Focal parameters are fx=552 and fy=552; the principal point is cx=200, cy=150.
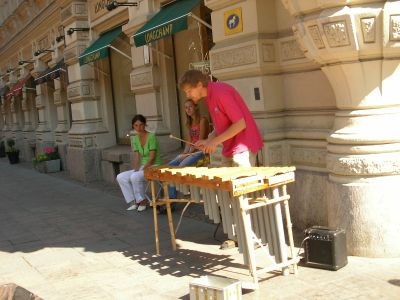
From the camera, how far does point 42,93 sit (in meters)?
17.6

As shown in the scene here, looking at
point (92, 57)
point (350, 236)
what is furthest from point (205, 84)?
point (92, 57)

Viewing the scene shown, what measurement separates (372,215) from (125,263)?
249 centimetres

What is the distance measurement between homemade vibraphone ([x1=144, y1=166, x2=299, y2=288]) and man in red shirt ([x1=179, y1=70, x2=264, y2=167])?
0.34 metres

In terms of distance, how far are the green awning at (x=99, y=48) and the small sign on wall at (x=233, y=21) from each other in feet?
14.8

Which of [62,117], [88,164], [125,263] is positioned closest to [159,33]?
[125,263]

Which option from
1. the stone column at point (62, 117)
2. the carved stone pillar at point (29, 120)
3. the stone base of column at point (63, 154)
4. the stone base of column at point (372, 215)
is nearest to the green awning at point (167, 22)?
the stone base of column at point (372, 215)

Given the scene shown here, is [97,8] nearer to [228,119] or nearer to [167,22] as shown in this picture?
[167,22]

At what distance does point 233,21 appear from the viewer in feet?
21.7

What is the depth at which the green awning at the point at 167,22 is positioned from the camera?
7.70 metres

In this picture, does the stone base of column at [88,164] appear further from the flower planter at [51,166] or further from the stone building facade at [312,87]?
the flower planter at [51,166]

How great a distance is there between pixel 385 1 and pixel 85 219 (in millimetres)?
5288

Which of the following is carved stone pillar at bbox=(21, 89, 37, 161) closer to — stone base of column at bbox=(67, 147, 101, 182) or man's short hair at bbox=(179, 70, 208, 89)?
stone base of column at bbox=(67, 147, 101, 182)

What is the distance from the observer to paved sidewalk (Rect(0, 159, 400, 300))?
14.7 ft

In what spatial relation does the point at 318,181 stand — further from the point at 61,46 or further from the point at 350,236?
the point at 61,46
